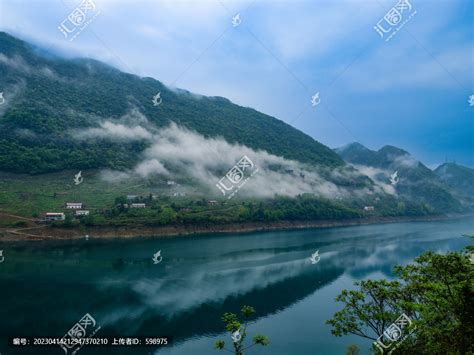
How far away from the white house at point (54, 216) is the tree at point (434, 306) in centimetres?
4929

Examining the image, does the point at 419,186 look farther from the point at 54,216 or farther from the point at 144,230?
the point at 54,216

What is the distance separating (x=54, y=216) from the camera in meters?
52.1

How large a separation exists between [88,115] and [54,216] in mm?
55406

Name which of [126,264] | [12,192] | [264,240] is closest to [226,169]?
[264,240]

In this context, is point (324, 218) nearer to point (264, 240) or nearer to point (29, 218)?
point (264, 240)

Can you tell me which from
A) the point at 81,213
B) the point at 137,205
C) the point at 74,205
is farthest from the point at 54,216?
the point at 137,205

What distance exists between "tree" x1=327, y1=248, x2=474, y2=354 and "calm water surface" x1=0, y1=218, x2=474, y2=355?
974 cm

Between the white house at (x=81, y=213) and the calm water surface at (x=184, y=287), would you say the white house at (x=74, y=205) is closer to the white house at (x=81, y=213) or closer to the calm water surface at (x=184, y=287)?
the white house at (x=81, y=213)

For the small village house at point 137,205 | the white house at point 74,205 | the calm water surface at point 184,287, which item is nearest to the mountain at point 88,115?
the white house at point 74,205

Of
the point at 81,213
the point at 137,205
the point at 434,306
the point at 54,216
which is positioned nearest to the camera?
the point at 434,306

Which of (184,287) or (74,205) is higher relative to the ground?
(74,205)

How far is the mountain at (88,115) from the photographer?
7569 cm

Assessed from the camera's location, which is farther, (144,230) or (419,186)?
(419,186)

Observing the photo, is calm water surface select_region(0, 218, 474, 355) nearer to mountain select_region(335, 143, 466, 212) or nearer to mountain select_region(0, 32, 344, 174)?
mountain select_region(0, 32, 344, 174)
